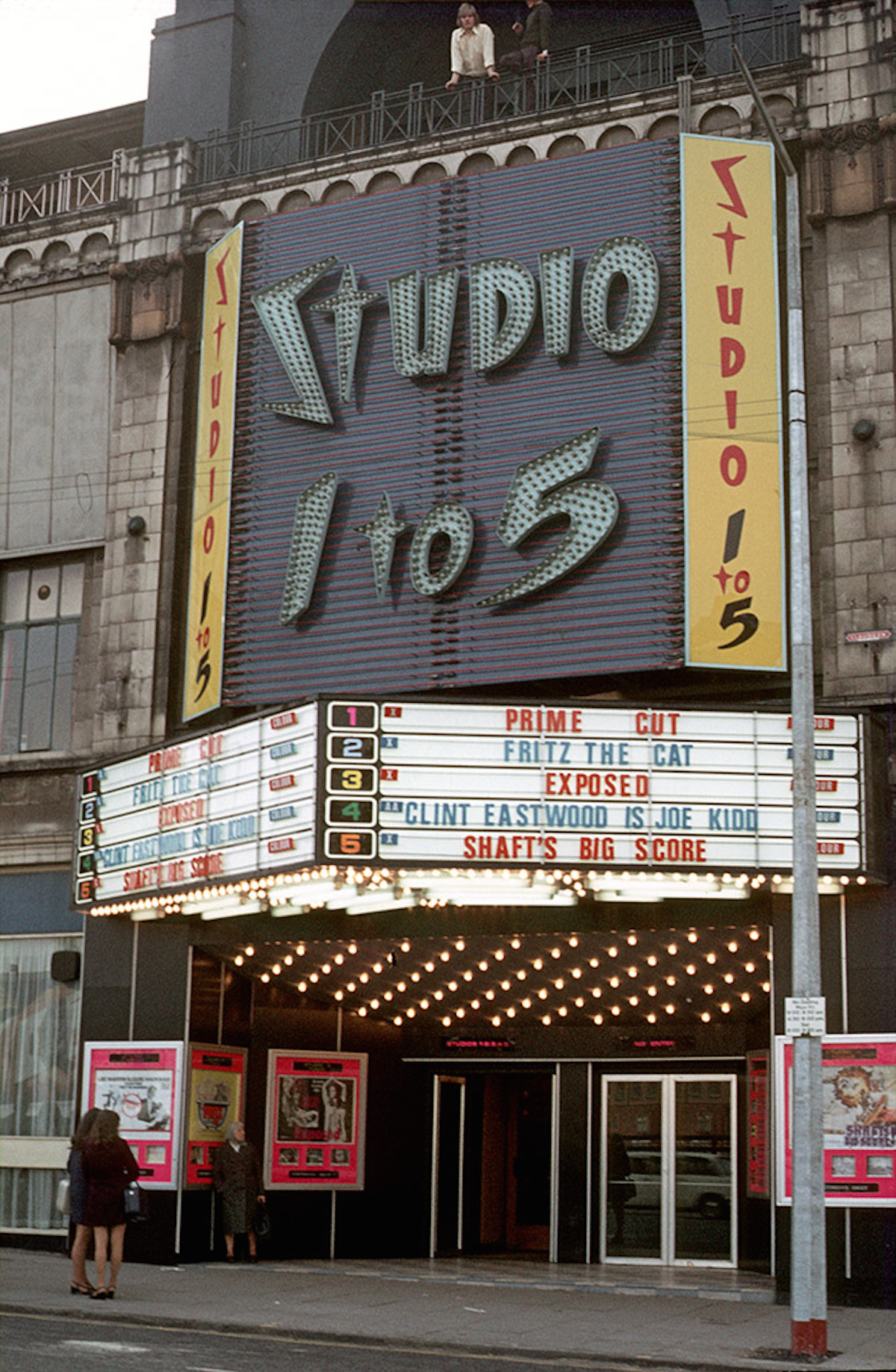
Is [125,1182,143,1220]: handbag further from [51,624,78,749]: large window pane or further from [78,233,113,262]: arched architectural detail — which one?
[78,233,113,262]: arched architectural detail

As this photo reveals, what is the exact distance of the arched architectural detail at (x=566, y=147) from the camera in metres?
23.2

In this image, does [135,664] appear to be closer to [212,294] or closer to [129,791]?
[129,791]

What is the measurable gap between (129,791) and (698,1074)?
29.2 feet

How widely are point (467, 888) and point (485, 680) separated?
310 centimetres

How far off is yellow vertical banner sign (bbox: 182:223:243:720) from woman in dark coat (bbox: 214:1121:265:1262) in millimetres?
5854

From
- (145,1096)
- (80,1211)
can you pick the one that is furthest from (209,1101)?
(80,1211)

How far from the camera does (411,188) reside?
23656mm

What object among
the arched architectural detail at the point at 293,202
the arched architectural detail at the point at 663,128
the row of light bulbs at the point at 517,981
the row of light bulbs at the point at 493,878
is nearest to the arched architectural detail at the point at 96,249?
the arched architectural detail at the point at 293,202

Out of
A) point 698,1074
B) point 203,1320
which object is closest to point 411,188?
point 698,1074

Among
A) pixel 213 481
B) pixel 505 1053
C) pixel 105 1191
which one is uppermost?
pixel 213 481

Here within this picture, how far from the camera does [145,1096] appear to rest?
22922 millimetres

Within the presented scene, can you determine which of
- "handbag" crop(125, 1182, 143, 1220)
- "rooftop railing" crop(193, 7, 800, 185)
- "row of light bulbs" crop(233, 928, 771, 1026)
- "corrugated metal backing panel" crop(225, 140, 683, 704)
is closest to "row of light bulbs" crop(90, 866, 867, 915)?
"row of light bulbs" crop(233, 928, 771, 1026)

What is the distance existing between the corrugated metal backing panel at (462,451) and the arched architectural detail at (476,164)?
394mm

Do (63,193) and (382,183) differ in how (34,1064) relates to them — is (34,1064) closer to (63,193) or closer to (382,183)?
(382,183)
